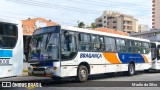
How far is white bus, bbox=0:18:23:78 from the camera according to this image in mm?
12633

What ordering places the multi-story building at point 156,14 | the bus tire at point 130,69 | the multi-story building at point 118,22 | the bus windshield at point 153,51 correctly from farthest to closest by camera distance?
the multi-story building at point 118,22
the multi-story building at point 156,14
the bus windshield at point 153,51
the bus tire at point 130,69

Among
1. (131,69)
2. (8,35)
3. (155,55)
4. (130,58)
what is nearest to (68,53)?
(8,35)

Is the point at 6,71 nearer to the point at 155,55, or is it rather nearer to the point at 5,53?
the point at 5,53

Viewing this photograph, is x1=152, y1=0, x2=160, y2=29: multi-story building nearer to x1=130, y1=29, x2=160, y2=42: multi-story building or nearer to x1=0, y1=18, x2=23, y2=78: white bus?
x1=130, y1=29, x2=160, y2=42: multi-story building

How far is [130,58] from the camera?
69.2 ft

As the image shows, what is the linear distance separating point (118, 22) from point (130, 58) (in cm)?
10296

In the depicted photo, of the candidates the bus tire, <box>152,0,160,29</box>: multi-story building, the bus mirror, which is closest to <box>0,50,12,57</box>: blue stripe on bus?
the bus mirror

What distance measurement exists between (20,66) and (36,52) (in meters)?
1.43

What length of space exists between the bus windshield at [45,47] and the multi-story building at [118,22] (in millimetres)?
107996

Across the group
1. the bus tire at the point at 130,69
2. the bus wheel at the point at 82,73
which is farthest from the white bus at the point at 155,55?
the bus wheel at the point at 82,73

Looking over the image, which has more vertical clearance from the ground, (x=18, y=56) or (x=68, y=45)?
(x=68, y=45)

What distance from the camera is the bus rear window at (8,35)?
1268 centimetres

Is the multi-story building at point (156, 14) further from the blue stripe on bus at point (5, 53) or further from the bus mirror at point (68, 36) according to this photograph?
the blue stripe on bus at point (5, 53)

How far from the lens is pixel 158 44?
25672 millimetres
